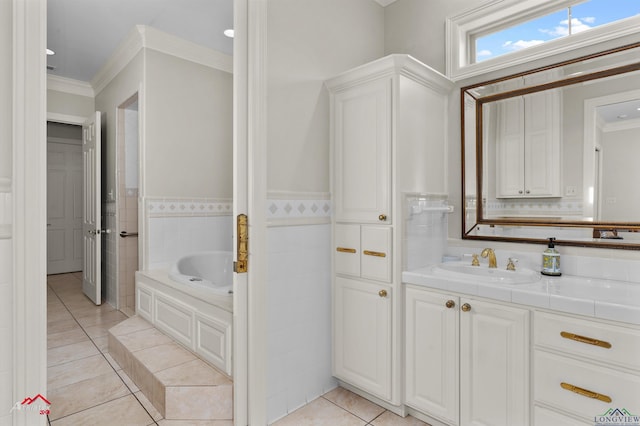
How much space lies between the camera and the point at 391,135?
1914 millimetres

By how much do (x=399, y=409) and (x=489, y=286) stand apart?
90 cm

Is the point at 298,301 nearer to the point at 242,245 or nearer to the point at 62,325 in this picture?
the point at 242,245

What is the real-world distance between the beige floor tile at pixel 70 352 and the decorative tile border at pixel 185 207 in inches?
30.7

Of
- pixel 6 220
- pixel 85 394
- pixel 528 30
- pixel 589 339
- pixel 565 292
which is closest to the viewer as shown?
pixel 6 220

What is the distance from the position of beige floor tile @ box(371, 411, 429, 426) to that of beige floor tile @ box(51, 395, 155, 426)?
119 cm

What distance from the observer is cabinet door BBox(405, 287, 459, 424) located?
68.3 inches

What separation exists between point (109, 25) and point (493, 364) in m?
2.47

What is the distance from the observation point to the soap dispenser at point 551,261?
71.4 inches

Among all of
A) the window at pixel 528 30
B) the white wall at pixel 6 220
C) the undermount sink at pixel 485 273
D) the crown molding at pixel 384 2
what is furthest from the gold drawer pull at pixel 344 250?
the crown molding at pixel 384 2

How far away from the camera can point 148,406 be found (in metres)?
1.87

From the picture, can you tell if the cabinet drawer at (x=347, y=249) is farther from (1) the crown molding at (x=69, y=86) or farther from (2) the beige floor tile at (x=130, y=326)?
(1) the crown molding at (x=69, y=86)

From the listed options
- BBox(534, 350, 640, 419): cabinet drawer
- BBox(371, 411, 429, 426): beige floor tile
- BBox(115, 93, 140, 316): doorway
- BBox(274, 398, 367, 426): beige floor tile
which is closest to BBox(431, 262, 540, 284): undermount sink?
BBox(534, 350, 640, 419): cabinet drawer

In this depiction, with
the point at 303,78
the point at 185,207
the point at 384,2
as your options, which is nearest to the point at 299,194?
the point at 303,78

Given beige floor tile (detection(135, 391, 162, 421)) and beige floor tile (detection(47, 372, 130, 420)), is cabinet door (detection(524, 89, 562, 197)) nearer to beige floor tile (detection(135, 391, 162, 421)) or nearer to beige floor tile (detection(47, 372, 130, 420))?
beige floor tile (detection(135, 391, 162, 421))
